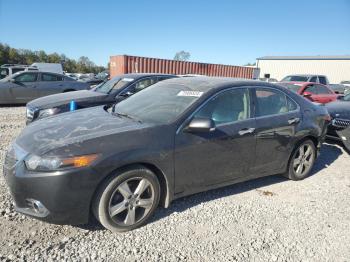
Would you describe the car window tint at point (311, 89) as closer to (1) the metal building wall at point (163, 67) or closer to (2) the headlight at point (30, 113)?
(2) the headlight at point (30, 113)

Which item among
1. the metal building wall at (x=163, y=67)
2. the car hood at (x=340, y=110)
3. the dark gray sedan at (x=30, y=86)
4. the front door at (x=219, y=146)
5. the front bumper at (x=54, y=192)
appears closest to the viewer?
the front bumper at (x=54, y=192)

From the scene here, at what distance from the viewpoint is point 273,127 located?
3.98m

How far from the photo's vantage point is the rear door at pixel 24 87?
431 inches

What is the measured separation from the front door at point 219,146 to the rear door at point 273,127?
16 cm

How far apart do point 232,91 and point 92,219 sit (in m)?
2.28

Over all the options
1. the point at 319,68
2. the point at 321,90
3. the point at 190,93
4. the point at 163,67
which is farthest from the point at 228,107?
the point at 319,68

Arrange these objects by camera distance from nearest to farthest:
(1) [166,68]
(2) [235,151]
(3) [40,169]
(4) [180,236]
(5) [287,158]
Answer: (3) [40,169] < (4) [180,236] < (2) [235,151] < (5) [287,158] < (1) [166,68]

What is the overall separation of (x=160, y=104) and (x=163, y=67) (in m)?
17.3

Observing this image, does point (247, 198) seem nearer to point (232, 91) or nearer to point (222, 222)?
point (222, 222)

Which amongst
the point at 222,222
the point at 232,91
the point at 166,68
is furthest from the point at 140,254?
the point at 166,68

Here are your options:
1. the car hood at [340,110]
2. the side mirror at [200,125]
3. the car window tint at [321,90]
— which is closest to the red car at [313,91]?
the car window tint at [321,90]

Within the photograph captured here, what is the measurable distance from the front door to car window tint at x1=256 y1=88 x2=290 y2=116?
199 millimetres

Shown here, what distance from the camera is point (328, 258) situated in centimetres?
279

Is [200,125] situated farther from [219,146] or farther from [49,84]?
[49,84]
